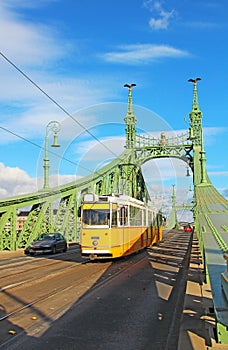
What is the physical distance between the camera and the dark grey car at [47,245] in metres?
25.6

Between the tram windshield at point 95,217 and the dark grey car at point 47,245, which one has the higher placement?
the tram windshield at point 95,217

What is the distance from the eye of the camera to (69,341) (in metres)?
6.52

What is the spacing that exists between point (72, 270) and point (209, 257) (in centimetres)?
965

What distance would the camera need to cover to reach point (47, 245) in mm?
25953

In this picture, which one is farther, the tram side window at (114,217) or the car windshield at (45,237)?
the car windshield at (45,237)

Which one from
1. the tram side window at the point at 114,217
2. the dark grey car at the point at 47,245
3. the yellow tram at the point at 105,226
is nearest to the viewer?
the yellow tram at the point at 105,226

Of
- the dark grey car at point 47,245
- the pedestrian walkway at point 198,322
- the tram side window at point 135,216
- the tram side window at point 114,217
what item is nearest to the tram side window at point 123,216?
the tram side window at point 114,217

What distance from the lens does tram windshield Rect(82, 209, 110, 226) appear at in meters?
18.7

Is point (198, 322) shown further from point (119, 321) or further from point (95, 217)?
point (95, 217)

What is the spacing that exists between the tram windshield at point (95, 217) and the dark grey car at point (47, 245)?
7.56 metres

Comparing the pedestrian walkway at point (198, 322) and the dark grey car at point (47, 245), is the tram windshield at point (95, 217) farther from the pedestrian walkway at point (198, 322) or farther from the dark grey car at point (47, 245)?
the pedestrian walkway at point (198, 322)

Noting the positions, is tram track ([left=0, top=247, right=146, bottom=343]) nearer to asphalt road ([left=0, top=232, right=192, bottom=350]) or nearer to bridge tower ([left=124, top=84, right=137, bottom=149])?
asphalt road ([left=0, top=232, right=192, bottom=350])

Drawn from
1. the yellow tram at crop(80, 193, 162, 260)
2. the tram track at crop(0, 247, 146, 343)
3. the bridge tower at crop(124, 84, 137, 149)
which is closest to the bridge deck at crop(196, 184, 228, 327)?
the tram track at crop(0, 247, 146, 343)

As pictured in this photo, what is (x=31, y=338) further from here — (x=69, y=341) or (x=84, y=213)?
(x=84, y=213)
